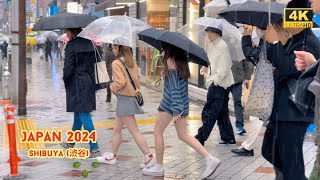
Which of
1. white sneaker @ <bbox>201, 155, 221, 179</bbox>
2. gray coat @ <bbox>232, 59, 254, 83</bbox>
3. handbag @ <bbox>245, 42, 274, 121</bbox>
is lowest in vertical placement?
white sneaker @ <bbox>201, 155, 221, 179</bbox>

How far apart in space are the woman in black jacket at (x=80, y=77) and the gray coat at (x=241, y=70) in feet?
9.35

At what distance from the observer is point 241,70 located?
34.8 feet

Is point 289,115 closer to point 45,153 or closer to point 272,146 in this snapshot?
point 272,146

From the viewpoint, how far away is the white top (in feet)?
29.5

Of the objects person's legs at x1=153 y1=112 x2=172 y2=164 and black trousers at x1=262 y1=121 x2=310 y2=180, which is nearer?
black trousers at x1=262 y1=121 x2=310 y2=180

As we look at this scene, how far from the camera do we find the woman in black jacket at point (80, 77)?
8.64 meters

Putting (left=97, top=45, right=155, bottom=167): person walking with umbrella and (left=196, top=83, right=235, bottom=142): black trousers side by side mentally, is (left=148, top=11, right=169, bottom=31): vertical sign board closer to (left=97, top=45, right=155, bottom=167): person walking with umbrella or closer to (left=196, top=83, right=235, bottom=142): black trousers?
(left=196, top=83, right=235, bottom=142): black trousers

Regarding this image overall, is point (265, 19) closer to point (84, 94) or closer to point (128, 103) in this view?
point (128, 103)

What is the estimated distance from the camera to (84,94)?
867 cm

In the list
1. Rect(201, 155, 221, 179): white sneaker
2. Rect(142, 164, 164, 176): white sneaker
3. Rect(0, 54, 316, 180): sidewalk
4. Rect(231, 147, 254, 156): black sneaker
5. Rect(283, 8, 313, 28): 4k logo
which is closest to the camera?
Rect(283, 8, 313, 28): 4k logo

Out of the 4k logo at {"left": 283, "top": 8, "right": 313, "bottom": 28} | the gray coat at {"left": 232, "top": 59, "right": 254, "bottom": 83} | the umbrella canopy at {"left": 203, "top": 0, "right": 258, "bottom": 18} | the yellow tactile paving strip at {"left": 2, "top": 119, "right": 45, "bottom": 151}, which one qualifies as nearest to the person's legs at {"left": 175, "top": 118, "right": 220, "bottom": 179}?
the 4k logo at {"left": 283, "top": 8, "right": 313, "bottom": 28}

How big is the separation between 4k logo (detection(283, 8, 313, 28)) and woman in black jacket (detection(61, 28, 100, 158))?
389 cm

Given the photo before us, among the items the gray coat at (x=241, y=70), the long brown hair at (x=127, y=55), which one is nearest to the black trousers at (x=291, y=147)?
the long brown hair at (x=127, y=55)

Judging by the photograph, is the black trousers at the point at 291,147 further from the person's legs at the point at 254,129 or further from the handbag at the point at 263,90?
the person's legs at the point at 254,129
